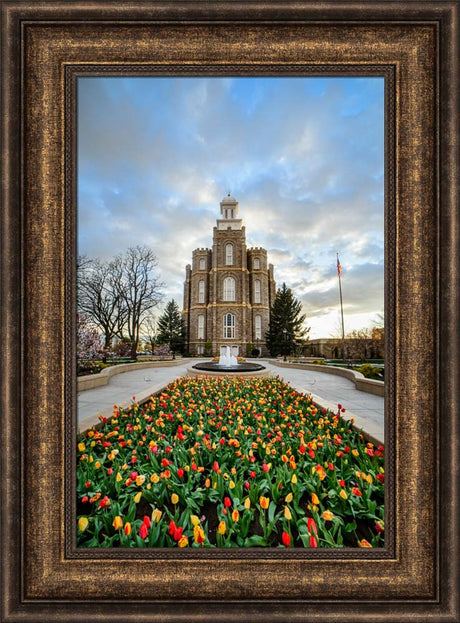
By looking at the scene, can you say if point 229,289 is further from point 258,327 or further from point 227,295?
point 258,327

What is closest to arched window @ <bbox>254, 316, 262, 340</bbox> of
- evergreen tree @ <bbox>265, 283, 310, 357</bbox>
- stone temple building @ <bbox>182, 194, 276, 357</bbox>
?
stone temple building @ <bbox>182, 194, 276, 357</bbox>

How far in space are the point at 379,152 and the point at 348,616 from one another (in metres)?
2.35

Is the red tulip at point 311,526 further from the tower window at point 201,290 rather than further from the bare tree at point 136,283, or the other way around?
the tower window at point 201,290

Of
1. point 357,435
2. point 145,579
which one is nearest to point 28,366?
point 145,579

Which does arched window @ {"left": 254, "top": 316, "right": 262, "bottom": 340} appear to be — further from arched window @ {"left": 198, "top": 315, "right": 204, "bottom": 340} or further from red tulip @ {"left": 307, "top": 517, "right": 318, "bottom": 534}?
red tulip @ {"left": 307, "top": 517, "right": 318, "bottom": 534}

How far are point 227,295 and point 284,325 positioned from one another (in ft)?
19.7

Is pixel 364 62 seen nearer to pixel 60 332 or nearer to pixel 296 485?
pixel 60 332

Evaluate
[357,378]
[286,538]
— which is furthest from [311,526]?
[357,378]

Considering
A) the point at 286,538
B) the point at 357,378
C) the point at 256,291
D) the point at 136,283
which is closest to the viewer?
the point at 286,538

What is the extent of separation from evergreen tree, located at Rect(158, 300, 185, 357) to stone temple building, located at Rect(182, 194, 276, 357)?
1.18m

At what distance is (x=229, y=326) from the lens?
2398 cm

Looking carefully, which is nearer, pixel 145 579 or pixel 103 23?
pixel 145 579

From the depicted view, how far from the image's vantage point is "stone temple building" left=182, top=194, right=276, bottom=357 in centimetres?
2377

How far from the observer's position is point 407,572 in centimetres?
122
